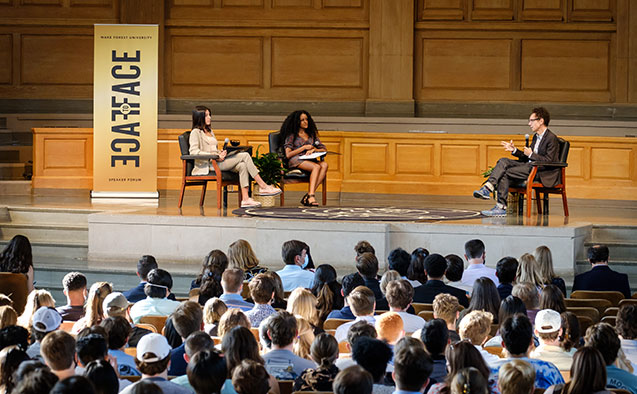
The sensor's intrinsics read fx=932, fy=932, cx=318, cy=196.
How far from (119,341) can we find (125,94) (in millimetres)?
6506

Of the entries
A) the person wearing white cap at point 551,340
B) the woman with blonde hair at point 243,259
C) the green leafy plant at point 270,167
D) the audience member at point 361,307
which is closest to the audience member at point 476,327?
the person wearing white cap at point 551,340

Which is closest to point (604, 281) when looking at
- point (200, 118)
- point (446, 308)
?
point (446, 308)

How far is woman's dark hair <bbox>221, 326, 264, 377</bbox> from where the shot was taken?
3346mm

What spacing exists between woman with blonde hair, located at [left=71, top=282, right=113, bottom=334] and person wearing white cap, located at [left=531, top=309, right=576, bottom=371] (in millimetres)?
2095

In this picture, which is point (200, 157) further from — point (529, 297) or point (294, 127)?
point (529, 297)

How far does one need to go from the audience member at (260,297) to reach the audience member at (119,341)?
96 cm

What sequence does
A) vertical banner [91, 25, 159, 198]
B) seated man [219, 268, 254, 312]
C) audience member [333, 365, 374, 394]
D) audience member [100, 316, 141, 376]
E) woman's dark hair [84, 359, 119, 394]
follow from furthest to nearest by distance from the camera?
vertical banner [91, 25, 159, 198] < seated man [219, 268, 254, 312] < audience member [100, 316, 141, 376] < woman's dark hair [84, 359, 119, 394] < audience member [333, 365, 374, 394]

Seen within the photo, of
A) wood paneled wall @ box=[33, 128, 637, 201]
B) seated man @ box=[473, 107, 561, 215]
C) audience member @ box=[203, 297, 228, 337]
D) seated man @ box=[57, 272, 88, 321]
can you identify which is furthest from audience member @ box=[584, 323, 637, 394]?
wood paneled wall @ box=[33, 128, 637, 201]

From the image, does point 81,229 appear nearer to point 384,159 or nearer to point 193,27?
point 384,159

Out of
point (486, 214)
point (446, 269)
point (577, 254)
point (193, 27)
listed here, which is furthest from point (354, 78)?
point (446, 269)

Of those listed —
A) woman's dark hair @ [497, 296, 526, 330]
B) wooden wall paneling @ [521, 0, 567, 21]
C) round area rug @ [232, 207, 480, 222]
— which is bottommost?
Answer: woman's dark hair @ [497, 296, 526, 330]

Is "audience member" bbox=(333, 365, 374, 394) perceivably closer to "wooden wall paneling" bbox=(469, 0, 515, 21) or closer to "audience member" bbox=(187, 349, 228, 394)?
"audience member" bbox=(187, 349, 228, 394)

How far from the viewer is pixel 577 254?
7.52 metres

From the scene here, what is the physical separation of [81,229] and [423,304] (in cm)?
438
